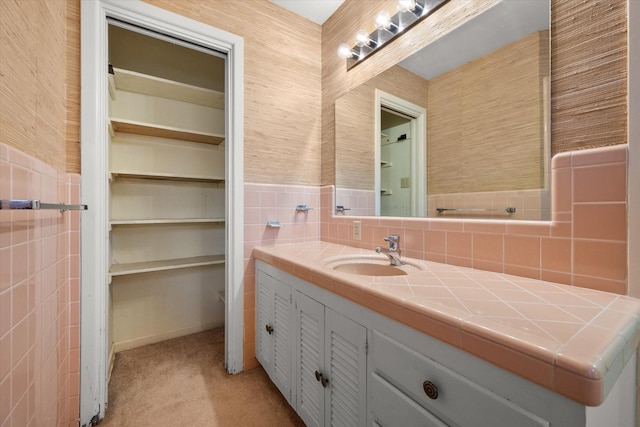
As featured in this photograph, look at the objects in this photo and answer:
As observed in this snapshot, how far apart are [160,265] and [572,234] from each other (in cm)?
225

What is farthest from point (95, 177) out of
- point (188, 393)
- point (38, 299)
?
point (188, 393)

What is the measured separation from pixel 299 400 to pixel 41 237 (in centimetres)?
121

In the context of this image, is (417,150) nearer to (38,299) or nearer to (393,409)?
(393,409)

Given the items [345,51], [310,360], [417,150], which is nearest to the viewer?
[310,360]

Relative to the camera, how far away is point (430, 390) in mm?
636

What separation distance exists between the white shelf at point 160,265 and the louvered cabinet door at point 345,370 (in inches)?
53.1

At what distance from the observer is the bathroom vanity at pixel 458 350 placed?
45 cm

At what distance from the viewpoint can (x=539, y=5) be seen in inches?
35.9

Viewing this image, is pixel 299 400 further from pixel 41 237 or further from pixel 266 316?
pixel 41 237

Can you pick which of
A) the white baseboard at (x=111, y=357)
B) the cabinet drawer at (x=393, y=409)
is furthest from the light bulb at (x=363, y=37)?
the white baseboard at (x=111, y=357)

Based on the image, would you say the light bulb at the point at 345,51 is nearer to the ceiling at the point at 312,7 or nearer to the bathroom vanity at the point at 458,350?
the ceiling at the point at 312,7

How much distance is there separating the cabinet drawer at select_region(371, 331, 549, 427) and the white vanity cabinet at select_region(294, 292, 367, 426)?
99mm

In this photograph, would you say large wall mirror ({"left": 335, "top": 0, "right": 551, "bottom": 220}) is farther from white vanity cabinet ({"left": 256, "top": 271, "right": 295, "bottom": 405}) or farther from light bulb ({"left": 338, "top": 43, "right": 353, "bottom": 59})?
white vanity cabinet ({"left": 256, "top": 271, "right": 295, "bottom": 405})

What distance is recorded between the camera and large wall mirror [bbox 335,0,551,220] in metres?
0.94
